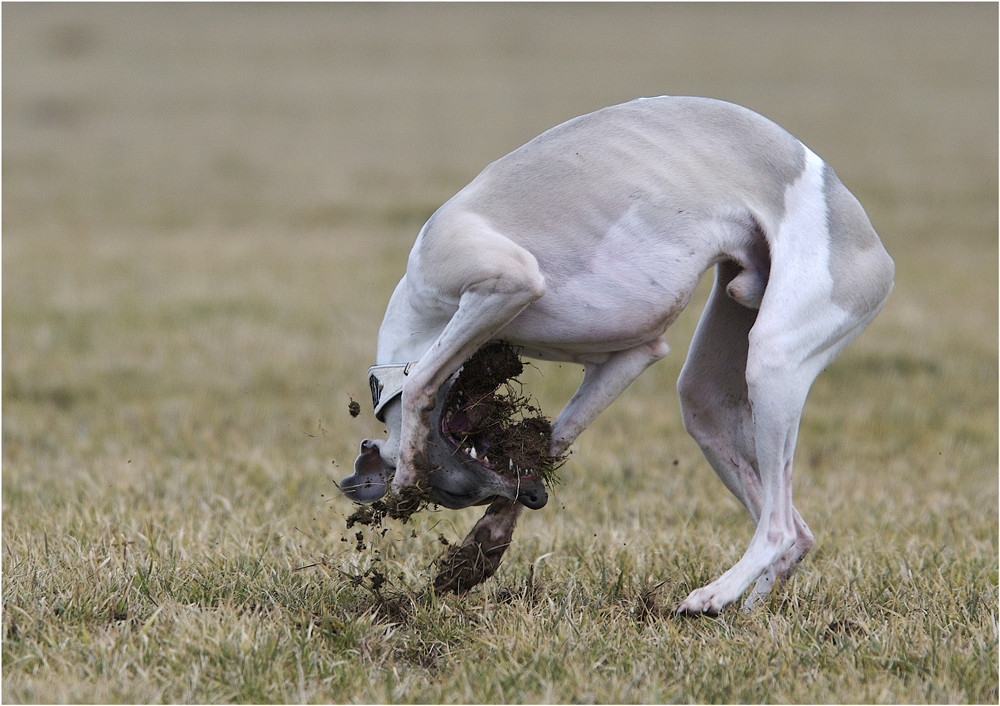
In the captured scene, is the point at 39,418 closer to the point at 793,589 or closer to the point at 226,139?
the point at 793,589

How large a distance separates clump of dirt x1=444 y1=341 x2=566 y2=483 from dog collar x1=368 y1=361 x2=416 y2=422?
0.57 feet

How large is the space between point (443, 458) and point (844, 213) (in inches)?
62.9

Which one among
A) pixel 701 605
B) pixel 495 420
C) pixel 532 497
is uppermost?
pixel 495 420

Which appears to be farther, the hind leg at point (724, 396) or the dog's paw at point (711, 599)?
the hind leg at point (724, 396)

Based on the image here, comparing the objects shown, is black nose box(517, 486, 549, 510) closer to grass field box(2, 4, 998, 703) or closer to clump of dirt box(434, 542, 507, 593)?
clump of dirt box(434, 542, 507, 593)

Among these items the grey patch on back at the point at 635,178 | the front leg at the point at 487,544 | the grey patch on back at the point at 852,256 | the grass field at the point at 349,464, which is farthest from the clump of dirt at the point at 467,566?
the grey patch on back at the point at 852,256

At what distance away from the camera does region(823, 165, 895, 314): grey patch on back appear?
3730mm

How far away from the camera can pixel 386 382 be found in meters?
3.73

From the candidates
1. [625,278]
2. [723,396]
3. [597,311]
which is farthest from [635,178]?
[723,396]

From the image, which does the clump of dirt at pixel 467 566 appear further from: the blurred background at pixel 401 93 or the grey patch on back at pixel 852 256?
the blurred background at pixel 401 93

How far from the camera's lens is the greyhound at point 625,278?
11.7ft

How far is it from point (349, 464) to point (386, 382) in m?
2.69

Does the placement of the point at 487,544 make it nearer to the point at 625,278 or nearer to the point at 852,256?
the point at 625,278

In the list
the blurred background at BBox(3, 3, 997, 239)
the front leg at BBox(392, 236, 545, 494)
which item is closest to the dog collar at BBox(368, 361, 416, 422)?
the front leg at BBox(392, 236, 545, 494)
